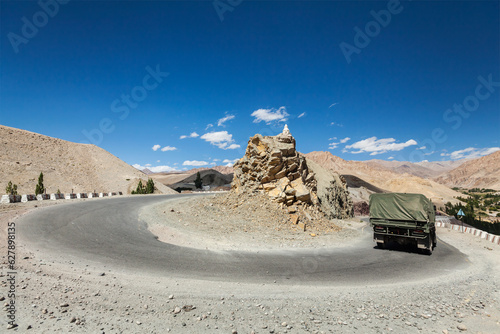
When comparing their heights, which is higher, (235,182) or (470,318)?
(235,182)

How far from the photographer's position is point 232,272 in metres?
7.96

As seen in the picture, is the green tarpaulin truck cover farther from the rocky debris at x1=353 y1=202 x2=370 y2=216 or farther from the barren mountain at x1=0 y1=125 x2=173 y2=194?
the barren mountain at x1=0 y1=125 x2=173 y2=194

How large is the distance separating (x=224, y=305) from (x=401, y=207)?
10988 mm

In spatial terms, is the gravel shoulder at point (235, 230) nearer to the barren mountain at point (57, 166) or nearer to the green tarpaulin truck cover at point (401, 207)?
the green tarpaulin truck cover at point (401, 207)

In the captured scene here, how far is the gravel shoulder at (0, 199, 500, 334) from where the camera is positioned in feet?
16.0

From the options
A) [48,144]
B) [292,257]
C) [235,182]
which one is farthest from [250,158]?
[48,144]

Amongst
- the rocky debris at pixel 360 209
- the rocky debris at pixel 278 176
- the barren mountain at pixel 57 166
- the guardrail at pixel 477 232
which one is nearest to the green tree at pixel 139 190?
the barren mountain at pixel 57 166

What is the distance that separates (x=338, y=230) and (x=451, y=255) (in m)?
6.76

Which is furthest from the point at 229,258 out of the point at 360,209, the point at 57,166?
the point at 57,166

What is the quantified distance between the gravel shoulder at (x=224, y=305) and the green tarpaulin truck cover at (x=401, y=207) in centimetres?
428

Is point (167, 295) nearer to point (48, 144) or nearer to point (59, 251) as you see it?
point (59, 251)

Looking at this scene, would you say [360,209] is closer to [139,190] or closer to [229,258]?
[229,258]

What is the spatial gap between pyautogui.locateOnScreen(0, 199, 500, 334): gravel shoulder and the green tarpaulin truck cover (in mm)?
4282

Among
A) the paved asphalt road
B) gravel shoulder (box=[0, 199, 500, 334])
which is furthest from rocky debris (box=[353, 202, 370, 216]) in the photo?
gravel shoulder (box=[0, 199, 500, 334])
